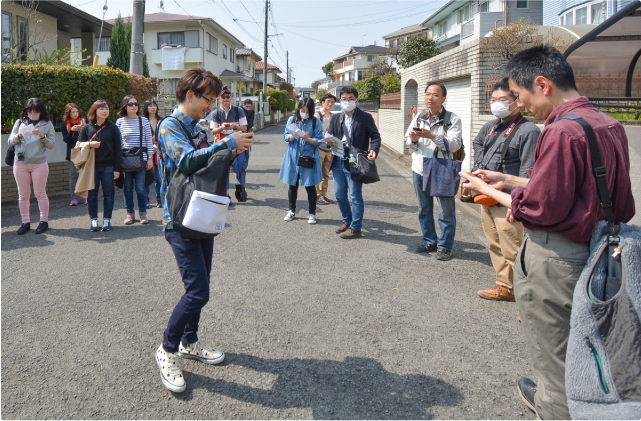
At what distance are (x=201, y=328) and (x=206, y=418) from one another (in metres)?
1.15

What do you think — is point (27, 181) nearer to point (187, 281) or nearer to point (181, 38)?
point (187, 281)

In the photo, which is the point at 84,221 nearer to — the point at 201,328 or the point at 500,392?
the point at 201,328

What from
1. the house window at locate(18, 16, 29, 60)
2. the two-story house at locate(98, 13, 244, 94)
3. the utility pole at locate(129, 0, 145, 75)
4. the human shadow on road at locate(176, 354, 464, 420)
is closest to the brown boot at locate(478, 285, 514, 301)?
the human shadow on road at locate(176, 354, 464, 420)

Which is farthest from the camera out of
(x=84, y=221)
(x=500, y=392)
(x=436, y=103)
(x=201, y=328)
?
(x=84, y=221)

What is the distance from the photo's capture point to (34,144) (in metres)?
6.48

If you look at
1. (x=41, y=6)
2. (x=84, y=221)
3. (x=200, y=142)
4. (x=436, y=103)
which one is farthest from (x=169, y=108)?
(x=200, y=142)

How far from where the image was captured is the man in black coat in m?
6.32

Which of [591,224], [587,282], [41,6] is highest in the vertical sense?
[41,6]

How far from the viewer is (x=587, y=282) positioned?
1.99 meters

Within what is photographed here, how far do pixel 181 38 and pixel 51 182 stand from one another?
2637cm

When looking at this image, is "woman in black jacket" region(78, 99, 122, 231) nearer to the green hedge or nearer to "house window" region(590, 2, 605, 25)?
the green hedge

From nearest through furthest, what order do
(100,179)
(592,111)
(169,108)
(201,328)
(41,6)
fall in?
(592,111) → (201,328) → (100,179) → (41,6) → (169,108)

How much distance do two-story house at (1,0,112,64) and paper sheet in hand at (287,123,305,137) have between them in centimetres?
918

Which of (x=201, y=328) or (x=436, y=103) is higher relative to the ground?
(x=436, y=103)
